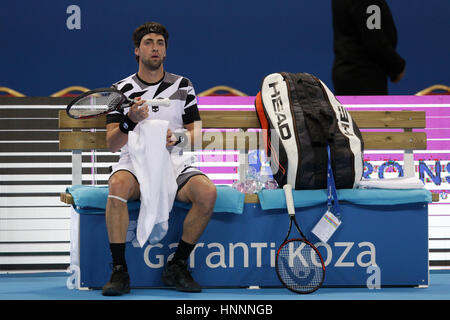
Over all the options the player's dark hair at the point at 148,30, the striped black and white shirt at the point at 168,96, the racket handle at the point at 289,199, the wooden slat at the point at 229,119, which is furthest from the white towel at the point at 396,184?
the player's dark hair at the point at 148,30

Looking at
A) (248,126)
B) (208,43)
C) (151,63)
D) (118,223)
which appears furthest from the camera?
(208,43)

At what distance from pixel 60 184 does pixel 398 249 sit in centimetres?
196

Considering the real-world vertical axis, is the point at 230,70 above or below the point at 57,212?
above

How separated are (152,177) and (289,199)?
23.5 inches

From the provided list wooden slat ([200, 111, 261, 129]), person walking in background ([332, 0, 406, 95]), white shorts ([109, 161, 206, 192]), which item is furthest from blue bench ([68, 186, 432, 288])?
person walking in background ([332, 0, 406, 95])

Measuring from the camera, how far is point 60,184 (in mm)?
3971

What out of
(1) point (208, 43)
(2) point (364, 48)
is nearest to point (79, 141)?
(2) point (364, 48)

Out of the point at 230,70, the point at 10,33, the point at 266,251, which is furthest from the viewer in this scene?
the point at 230,70

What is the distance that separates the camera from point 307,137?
121 inches

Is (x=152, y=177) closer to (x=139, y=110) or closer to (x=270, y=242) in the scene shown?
(x=139, y=110)

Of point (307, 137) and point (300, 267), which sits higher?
point (307, 137)

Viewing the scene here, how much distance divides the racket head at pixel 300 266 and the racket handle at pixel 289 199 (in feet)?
0.42
